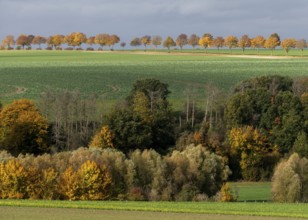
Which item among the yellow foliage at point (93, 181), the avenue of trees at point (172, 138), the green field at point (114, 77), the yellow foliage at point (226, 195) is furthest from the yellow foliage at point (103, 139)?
the yellow foliage at point (226, 195)

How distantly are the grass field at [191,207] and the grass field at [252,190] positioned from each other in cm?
1180

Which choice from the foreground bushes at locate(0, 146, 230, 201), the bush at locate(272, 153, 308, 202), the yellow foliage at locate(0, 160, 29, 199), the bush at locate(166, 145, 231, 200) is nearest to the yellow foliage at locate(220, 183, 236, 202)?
the foreground bushes at locate(0, 146, 230, 201)

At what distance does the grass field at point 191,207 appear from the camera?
33.9 metres

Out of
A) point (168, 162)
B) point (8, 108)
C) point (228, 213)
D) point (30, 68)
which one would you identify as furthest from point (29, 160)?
point (30, 68)

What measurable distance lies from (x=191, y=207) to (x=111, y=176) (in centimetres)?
1087

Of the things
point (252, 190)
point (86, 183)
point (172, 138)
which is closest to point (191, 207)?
point (86, 183)

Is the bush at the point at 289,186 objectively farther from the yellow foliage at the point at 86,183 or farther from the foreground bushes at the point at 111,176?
the yellow foliage at the point at 86,183

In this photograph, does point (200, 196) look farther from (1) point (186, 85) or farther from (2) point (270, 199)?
(1) point (186, 85)

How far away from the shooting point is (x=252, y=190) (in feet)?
182

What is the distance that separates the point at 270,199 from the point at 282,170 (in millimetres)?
2477

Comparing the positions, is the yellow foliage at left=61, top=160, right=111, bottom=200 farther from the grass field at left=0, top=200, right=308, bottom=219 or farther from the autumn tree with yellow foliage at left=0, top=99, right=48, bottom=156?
the autumn tree with yellow foliage at left=0, top=99, right=48, bottom=156

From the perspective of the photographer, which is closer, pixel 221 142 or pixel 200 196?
pixel 200 196

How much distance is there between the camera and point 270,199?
48.8m

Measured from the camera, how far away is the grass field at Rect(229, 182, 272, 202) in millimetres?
50000
